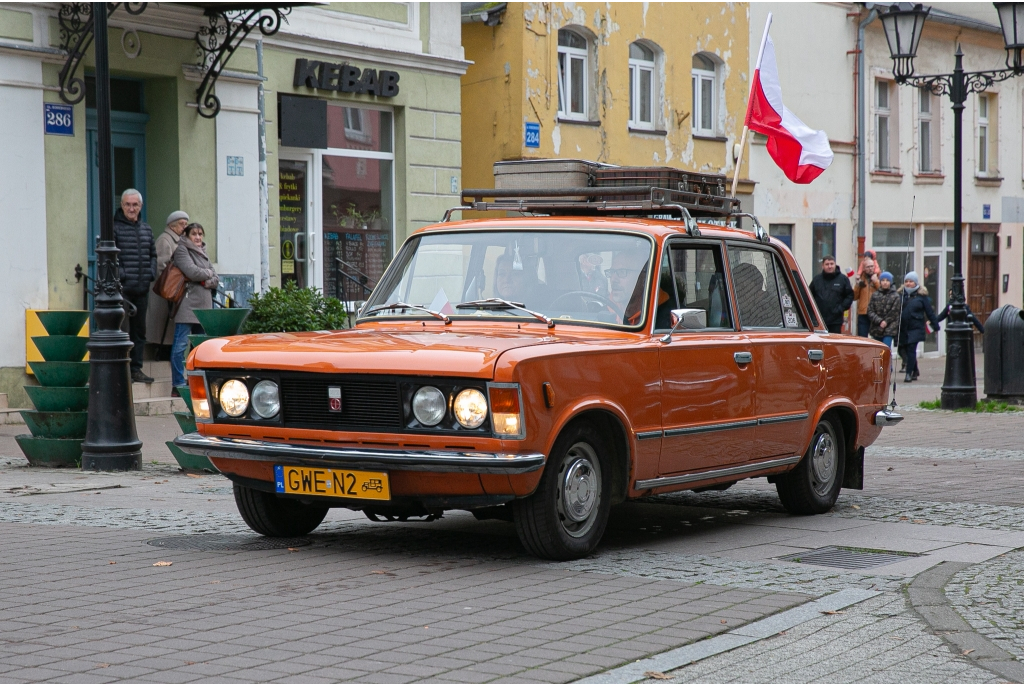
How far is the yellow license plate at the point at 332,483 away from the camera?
6.74m

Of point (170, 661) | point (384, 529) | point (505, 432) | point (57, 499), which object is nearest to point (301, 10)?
point (57, 499)

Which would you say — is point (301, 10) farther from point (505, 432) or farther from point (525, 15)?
point (505, 432)

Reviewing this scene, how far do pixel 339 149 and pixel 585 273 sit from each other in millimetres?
12933

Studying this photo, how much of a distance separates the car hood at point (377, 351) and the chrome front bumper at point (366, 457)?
15.0 inches

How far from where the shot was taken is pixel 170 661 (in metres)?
4.97

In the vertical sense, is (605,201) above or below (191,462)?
above

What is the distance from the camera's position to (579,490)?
23.1 ft

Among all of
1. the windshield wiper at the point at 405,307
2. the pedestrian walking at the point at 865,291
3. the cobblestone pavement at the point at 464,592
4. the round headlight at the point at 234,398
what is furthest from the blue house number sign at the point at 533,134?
the round headlight at the point at 234,398

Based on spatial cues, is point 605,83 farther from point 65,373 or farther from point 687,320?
point 687,320

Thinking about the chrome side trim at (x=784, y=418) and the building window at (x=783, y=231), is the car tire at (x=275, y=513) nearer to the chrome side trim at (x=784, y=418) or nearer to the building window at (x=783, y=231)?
the chrome side trim at (x=784, y=418)

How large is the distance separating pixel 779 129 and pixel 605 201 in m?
6.15

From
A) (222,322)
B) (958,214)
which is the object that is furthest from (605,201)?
(958,214)

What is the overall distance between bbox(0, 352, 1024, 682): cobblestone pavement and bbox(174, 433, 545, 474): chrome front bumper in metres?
0.52

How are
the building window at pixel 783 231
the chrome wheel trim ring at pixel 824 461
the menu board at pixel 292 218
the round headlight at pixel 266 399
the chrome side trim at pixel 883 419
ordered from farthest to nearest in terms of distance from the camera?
the building window at pixel 783 231 < the menu board at pixel 292 218 < the chrome side trim at pixel 883 419 < the chrome wheel trim ring at pixel 824 461 < the round headlight at pixel 266 399
